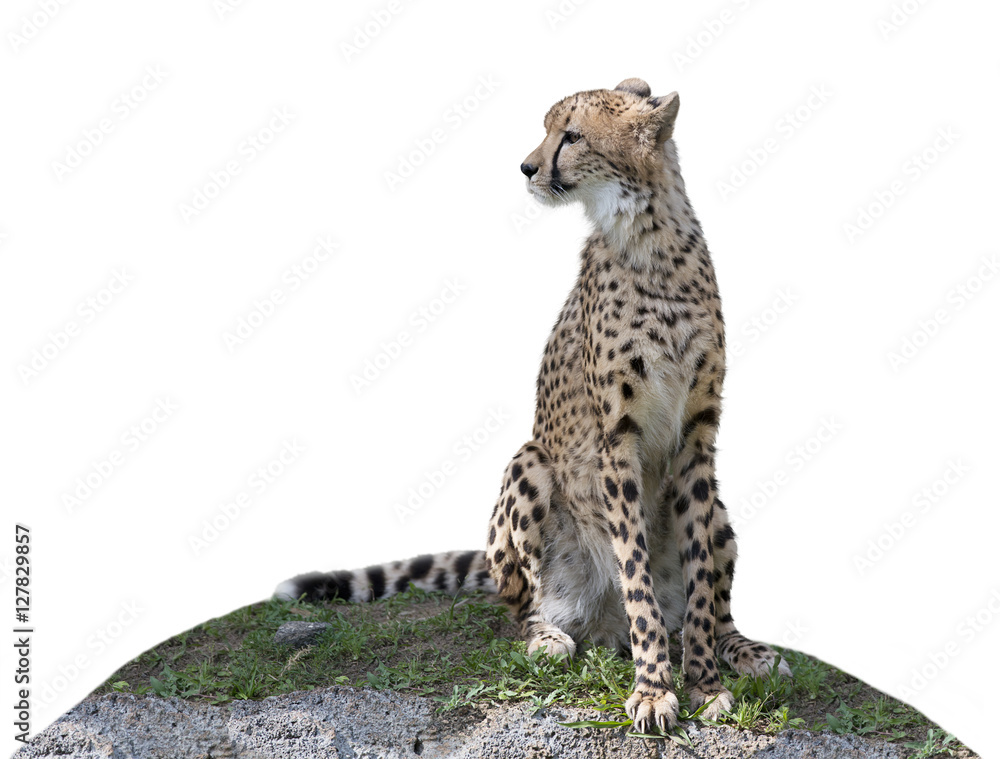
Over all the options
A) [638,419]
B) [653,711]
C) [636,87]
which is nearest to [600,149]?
[636,87]

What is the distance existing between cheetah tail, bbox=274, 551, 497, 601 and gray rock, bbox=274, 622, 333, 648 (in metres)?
0.68

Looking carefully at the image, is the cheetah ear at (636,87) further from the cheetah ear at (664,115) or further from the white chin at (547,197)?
the white chin at (547,197)

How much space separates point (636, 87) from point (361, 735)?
11.4ft

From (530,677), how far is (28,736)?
2.51m

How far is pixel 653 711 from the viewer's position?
18.2 ft

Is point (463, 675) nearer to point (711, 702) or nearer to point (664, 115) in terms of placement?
point (711, 702)

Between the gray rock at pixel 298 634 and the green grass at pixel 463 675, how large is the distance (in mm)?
38

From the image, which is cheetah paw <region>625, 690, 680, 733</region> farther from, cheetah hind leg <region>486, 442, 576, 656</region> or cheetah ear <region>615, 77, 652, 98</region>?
cheetah ear <region>615, 77, 652, 98</region>

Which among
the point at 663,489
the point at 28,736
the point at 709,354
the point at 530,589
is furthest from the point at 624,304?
the point at 28,736

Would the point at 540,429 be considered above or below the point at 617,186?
below

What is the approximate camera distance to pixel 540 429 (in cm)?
677

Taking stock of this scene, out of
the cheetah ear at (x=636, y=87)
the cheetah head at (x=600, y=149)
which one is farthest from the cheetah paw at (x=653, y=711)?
the cheetah ear at (x=636, y=87)

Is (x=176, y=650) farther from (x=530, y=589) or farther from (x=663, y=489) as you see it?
(x=663, y=489)

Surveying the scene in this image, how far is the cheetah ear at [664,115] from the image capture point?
227 inches
